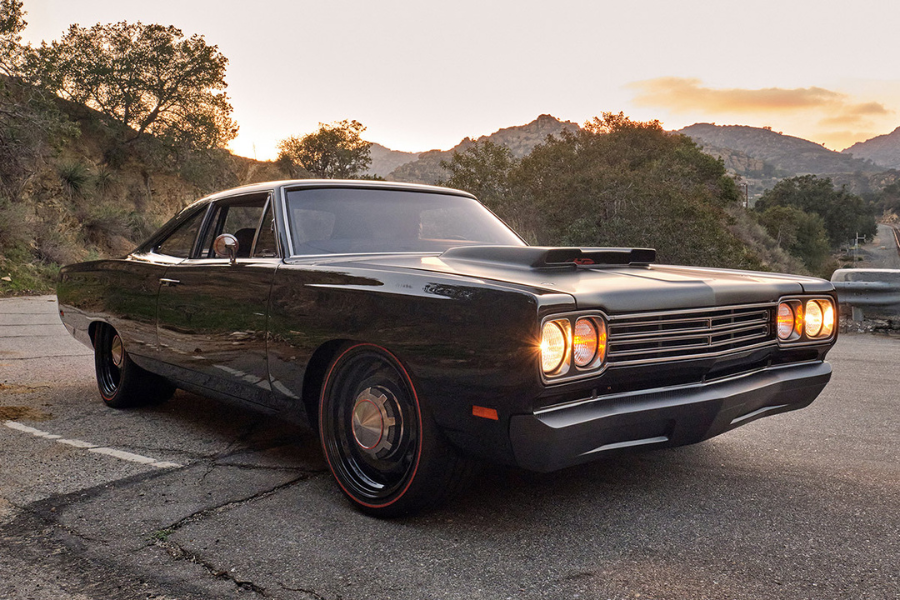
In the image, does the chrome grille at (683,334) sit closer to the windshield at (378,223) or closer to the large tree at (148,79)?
the windshield at (378,223)

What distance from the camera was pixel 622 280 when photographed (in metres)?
2.81

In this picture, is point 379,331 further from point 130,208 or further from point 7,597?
point 130,208

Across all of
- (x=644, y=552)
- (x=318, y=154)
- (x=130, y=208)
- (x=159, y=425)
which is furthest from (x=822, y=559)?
(x=318, y=154)

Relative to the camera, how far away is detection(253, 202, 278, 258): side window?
3617 millimetres

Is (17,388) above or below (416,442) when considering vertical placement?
below

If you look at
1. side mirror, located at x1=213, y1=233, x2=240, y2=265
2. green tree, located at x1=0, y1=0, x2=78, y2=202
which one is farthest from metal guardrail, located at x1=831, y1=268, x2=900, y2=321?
green tree, located at x1=0, y1=0, x2=78, y2=202

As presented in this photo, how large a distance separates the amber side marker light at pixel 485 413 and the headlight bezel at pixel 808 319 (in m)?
1.48

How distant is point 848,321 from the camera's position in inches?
382

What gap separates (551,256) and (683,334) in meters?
0.60

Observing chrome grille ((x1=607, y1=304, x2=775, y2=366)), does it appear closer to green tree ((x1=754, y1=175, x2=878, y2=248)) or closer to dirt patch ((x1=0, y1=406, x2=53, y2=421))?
dirt patch ((x1=0, y1=406, x2=53, y2=421))

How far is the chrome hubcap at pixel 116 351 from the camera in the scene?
192 inches

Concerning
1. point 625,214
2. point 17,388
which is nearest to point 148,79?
point 625,214

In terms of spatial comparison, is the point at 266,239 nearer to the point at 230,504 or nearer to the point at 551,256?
the point at 230,504

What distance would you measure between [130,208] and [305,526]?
29453 mm
